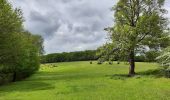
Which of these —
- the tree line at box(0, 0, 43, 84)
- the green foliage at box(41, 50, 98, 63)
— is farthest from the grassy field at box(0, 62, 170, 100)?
the green foliage at box(41, 50, 98, 63)

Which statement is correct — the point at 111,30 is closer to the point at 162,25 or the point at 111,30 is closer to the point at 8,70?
the point at 162,25

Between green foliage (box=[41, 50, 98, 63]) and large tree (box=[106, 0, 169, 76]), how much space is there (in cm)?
7800

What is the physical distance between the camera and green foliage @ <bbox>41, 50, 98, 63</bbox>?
522ft

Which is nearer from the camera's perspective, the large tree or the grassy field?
the grassy field

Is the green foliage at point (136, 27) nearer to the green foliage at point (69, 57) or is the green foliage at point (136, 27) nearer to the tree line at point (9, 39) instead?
the tree line at point (9, 39)

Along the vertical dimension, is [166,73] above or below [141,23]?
below

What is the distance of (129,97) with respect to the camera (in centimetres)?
3278

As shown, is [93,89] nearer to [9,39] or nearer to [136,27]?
[9,39]

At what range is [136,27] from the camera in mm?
68125

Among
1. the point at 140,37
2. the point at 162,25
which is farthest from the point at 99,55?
the point at 162,25

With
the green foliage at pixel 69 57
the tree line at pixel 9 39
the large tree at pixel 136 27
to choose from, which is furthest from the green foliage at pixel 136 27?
the green foliage at pixel 69 57

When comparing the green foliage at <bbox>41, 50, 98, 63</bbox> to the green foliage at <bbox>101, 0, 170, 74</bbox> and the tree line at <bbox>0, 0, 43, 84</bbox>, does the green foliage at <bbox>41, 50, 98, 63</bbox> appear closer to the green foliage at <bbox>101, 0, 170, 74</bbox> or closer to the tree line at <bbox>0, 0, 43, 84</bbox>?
the green foliage at <bbox>101, 0, 170, 74</bbox>

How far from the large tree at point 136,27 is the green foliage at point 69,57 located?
256 feet

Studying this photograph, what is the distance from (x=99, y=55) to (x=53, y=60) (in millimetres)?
111268
